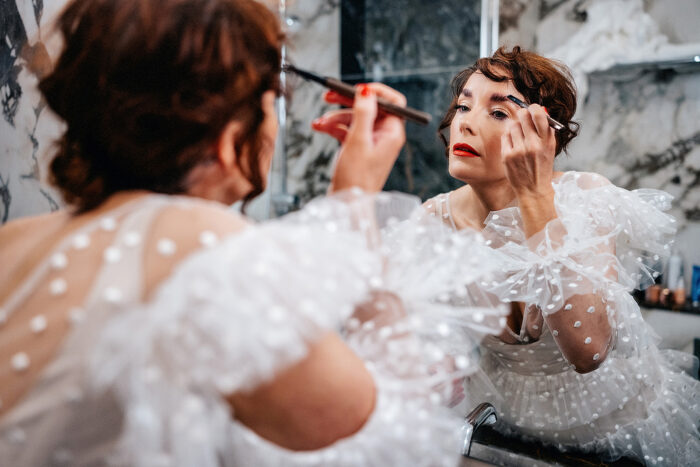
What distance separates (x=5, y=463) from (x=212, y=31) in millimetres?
A: 430

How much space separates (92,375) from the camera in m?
0.40

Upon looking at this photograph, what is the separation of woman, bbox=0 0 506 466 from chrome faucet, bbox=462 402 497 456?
26 cm

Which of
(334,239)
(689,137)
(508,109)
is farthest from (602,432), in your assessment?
(689,137)

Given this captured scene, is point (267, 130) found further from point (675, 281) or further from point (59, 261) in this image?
point (675, 281)

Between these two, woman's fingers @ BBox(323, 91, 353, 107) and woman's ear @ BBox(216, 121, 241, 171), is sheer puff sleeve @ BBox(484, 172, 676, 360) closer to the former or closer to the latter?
woman's fingers @ BBox(323, 91, 353, 107)

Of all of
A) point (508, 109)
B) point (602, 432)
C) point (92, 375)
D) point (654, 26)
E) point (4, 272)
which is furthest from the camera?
point (654, 26)

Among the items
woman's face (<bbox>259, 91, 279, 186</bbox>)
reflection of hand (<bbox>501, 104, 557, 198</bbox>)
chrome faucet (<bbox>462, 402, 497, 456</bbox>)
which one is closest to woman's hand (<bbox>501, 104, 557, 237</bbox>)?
reflection of hand (<bbox>501, 104, 557, 198</bbox>)

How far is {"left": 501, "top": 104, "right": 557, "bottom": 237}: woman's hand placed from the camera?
0.91 meters

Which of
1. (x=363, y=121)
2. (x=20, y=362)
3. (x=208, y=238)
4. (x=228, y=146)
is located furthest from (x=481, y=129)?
(x=20, y=362)

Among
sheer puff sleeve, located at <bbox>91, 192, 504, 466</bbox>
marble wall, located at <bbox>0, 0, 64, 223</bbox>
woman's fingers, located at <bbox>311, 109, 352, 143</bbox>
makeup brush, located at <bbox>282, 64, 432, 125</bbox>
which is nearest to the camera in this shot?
A: sheer puff sleeve, located at <bbox>91, 192, 504, 466</bbox>

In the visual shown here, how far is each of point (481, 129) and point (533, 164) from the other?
225 mm

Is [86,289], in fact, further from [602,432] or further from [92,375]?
[602,432]

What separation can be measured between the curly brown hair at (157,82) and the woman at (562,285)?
531 millimetres

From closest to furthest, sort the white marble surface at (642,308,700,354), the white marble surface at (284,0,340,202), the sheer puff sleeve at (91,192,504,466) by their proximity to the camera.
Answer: the sheer puff sleeve at (91,192,504,466) → the white marble surface at (642,308,700,354) → the white marble surface at (284,0,340,202)
